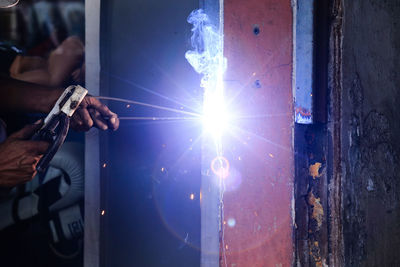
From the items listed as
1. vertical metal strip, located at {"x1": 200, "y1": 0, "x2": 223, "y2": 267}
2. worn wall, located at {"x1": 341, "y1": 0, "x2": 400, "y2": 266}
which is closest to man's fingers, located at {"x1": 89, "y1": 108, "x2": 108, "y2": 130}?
vertical metal strip, located at {"x1": 200, "y1": 0, "x2": 223, "y2": 267}

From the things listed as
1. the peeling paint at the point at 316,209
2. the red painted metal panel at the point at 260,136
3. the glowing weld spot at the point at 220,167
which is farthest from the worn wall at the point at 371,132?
the glowing weld spot at the point at 220,167

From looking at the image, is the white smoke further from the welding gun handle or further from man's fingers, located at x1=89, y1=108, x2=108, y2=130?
the welding gun handle

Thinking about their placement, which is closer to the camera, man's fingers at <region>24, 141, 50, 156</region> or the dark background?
man's fingers at <region>24, 141, 50, 156</region>

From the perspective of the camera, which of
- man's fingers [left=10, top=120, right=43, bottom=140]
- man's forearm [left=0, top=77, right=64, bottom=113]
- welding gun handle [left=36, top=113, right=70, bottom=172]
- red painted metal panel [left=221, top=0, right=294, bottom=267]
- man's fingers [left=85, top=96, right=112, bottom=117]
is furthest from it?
man's forearm [left=0, top=77, right=64, bottom=113]

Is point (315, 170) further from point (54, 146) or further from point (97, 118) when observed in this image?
point (54, 146)

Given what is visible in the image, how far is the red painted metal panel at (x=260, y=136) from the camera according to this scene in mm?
1700

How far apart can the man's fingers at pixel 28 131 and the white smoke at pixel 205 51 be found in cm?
100

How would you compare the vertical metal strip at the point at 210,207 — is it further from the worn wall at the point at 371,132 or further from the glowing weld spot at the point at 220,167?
the worn wall at the point at 371,132

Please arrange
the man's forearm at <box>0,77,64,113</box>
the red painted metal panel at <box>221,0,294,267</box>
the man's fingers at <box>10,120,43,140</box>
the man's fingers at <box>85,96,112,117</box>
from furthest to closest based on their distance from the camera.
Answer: the man's forearm at <box>0,77,64,113</box> → the red painted metal panel at <box>221,0,294,267</box> → the man's fingers at <box>85,96,112,117</box> → the man's fingers at <box>10,120,43,140</box>

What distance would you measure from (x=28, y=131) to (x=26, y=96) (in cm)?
Result: 58

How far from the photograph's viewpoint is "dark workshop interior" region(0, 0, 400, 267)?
64.9 inches

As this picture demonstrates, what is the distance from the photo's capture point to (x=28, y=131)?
1.49 metres

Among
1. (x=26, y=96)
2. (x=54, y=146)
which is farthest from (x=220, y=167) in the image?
(x=26, y=96)

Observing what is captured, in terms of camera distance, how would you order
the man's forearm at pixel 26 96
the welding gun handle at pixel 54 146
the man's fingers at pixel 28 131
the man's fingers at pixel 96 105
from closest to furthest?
the welding gun handle at pixel 54 146
the man's fingers at pixel 28 131
the man's fingers at pixel 96 105
the man's forearm at pixel 26 96
